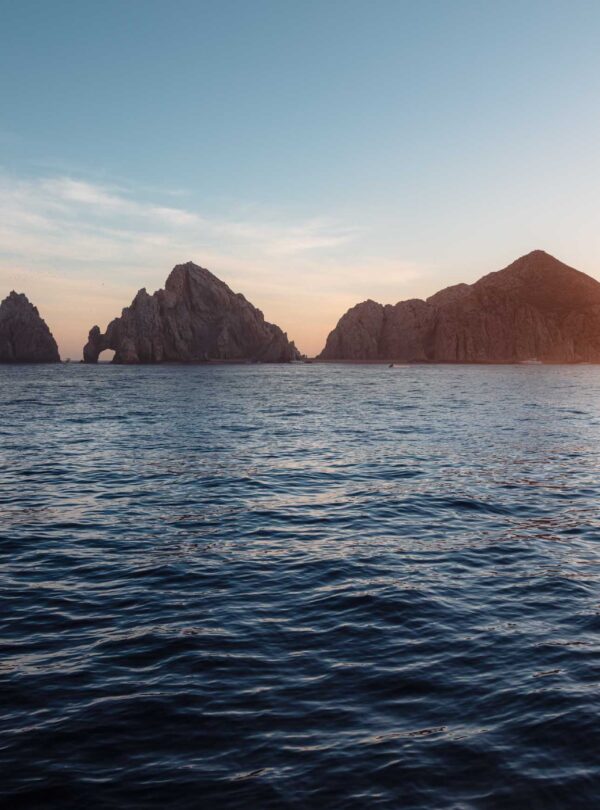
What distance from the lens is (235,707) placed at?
924 cm

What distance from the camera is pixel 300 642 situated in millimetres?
11453

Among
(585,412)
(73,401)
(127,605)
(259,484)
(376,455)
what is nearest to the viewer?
(127,605)

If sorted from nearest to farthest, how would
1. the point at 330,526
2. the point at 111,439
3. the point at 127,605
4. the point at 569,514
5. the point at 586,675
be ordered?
the point at 586,675, the point at 127,605, the point at 330,526, the point at 569,514, the point at 111,439

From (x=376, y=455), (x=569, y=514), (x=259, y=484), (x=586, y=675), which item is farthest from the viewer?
(x=376, y=455)

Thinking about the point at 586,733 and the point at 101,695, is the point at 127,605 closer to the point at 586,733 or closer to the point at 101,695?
the point at 101,695

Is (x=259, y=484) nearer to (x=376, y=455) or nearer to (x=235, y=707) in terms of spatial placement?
(x=376, y=455)

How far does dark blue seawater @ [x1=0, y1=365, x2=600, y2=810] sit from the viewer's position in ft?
25.5

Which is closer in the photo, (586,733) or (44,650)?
(586,733)

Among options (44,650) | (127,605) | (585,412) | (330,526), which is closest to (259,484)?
(330,526)

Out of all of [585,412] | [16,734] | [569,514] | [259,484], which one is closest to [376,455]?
[259,484]

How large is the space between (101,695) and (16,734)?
1.32m

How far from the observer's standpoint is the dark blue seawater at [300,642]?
7762 millimetres

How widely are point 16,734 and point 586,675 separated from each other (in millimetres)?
8710

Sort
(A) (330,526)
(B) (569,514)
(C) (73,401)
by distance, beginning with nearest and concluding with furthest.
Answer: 1. (A) (330,526)
2. (B) (569,514)
3. (C) (73,401)
